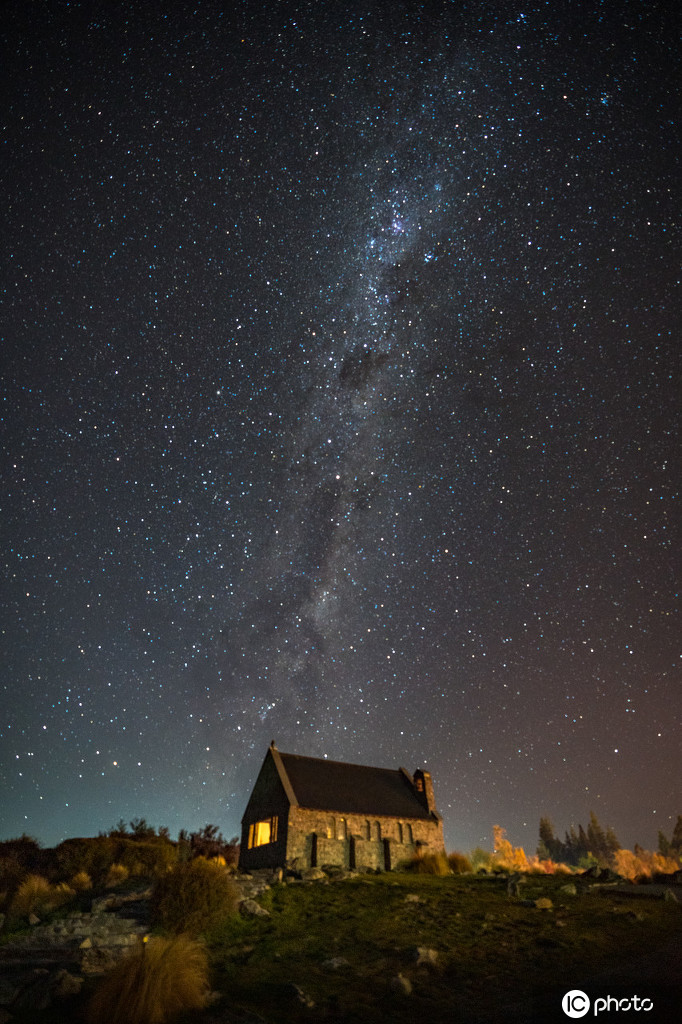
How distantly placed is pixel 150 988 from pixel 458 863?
27375 mm

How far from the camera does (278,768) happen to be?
119ft

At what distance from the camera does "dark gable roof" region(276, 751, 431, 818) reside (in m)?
35.7

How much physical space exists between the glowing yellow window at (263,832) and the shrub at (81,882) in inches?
477

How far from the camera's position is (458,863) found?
31.1 m

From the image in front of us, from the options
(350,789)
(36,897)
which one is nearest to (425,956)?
(36,897)

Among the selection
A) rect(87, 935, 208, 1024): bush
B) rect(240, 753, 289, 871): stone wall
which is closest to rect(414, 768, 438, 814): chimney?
rect(240, 753, 289, 871): stone wall

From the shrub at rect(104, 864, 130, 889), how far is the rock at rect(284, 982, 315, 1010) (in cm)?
1852

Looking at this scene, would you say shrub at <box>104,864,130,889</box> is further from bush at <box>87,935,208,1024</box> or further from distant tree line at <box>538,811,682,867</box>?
distant tree line at <box>538,811,682,867</box>

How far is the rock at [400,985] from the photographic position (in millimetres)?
10682

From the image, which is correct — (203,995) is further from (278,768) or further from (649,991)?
(278,768)

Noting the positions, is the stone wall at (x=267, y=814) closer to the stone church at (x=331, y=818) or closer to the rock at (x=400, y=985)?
the stone church at (x=331, y=818)

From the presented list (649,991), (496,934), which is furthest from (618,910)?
(649,991)

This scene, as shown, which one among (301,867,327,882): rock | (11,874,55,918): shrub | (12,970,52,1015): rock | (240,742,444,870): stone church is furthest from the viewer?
(240,742,444,870): stone church

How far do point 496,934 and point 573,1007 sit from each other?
237 inches
